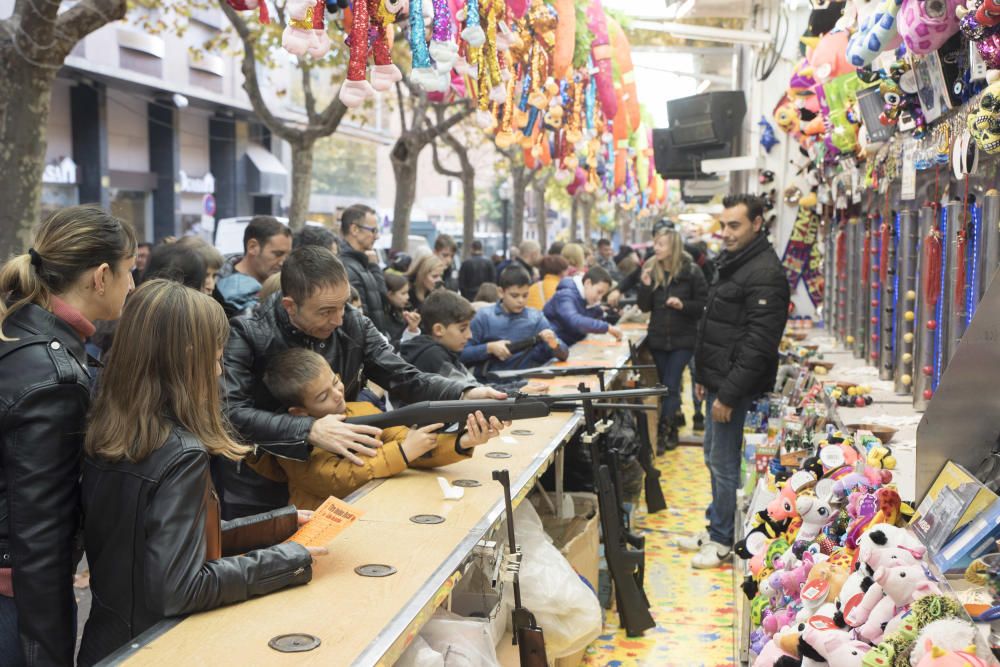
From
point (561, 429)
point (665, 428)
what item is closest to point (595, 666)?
point (561, 429)

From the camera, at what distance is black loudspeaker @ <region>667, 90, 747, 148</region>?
12281 millimetres

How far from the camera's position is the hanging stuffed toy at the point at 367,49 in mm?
4469

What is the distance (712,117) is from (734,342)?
7153 millimetres

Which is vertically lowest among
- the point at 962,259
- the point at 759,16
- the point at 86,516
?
the point at 86,516

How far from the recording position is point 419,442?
11.3 ft

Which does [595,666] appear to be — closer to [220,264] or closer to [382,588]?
[382,588]

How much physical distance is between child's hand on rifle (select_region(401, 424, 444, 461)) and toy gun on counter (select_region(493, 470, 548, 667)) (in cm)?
34

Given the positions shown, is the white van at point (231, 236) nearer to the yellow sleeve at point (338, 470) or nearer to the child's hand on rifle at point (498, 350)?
the child's hand on rifle at point (498, 350)

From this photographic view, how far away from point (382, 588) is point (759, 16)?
A: 1101 cm

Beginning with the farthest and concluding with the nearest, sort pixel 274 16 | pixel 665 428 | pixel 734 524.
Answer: pixel 274 16 → pixel 665 428 → pixel 734 524

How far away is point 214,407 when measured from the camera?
2344mm

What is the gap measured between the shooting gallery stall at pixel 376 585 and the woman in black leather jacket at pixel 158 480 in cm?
9

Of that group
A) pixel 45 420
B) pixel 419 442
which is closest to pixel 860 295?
pixel 419 442

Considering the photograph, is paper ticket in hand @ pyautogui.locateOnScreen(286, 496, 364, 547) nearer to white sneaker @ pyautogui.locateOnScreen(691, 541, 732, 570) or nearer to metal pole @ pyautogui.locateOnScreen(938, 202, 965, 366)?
metal pole @ pyautogui.locateOnScreen(938, 202, 965, 366)
